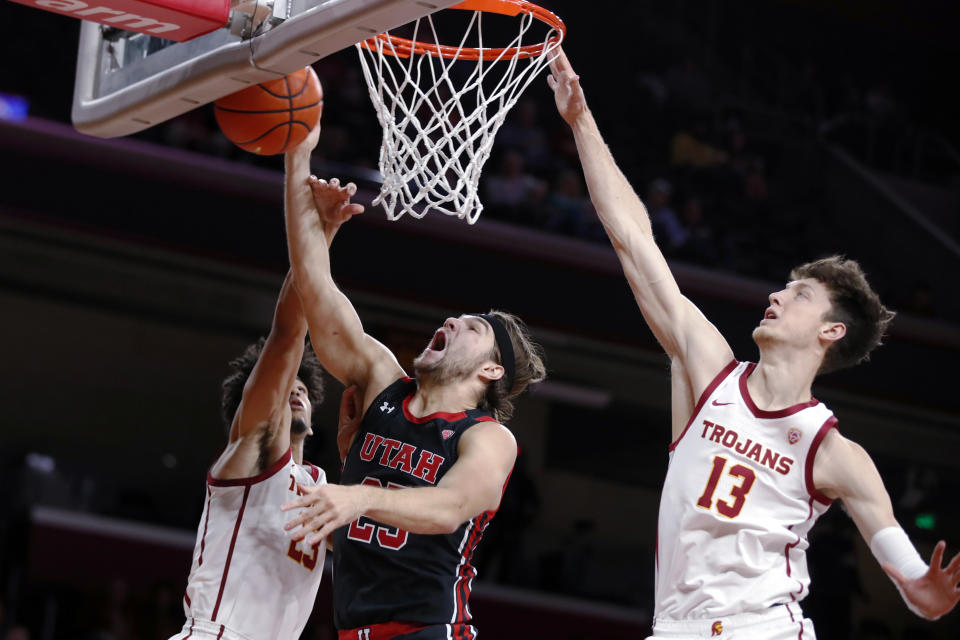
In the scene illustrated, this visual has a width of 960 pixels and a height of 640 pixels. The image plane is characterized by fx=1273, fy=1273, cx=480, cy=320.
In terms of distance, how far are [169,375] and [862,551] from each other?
8073 millimetres

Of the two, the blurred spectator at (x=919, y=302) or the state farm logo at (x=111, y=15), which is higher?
the state farm logo at (x=111, y=15)

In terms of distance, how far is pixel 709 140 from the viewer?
15.0 m

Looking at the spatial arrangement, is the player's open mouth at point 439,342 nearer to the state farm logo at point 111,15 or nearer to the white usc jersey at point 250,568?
the white usc jersey at point 250,568

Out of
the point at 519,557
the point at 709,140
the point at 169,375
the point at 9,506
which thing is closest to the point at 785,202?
the point at 709,140

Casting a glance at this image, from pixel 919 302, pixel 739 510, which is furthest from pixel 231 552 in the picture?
pixel 919 302

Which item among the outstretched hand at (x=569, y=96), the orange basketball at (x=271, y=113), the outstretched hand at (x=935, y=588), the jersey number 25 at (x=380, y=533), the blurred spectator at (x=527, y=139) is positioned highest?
the blurred spectator at (x=527, y=139)

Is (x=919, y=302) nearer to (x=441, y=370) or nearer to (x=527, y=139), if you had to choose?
(x=527, y=139)

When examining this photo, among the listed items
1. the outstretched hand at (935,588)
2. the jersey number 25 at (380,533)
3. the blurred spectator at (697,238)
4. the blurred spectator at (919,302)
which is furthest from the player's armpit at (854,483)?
the blurred spectator at (919,302)

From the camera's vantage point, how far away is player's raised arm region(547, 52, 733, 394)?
4.07m

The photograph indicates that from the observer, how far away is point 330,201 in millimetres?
4555

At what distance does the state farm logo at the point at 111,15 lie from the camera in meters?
4.07

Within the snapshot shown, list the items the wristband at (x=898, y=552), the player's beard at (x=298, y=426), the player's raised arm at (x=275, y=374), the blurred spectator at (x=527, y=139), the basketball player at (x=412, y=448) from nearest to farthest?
1. the wristband at (x=898, y=552)
2. the basketball player at (x=412, y=448)
3. the player's raised arm at (x=275, y=374)
4. the player's beard at (x=298, y=426)
5. the blurred spectator at (x=527, y=139)

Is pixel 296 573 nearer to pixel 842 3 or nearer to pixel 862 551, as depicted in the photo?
pixel 862 551

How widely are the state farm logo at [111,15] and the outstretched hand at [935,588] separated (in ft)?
9.34
